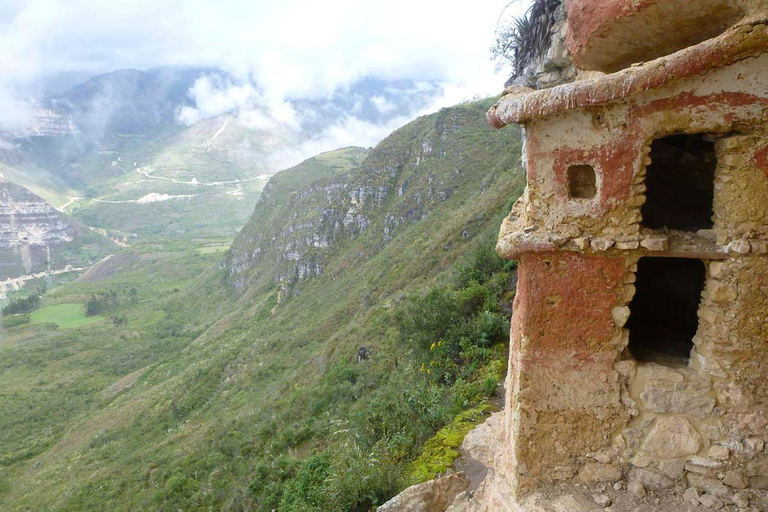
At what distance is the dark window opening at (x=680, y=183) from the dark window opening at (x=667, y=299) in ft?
1.80

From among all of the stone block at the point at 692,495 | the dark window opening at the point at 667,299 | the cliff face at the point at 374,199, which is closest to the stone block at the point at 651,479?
the stone block at the point at 692,495

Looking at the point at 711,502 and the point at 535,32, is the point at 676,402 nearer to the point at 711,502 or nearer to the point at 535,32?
the point at 711,502

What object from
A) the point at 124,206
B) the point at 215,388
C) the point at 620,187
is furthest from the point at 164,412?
the point at 124,206

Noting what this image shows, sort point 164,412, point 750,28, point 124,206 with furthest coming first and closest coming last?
point 124,206, point 164,412, point 750,28

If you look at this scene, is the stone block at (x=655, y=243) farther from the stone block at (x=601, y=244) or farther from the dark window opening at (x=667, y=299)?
the dark window opening at (x=667, y=299)

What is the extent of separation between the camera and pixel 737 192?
357 cm

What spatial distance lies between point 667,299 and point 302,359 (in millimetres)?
26904

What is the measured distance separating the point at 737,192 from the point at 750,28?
1.16 meters

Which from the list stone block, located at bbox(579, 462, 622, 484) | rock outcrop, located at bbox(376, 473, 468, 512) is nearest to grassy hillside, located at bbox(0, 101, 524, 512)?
rock outcrop, located at bbox(376, 473, 468, 512)

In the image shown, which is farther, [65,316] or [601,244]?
[65,316]

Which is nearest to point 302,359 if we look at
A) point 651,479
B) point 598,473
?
point 598,473

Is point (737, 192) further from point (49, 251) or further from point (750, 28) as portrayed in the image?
point (49, 251)

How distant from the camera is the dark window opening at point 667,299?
17.1 feet

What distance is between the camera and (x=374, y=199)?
193ft
